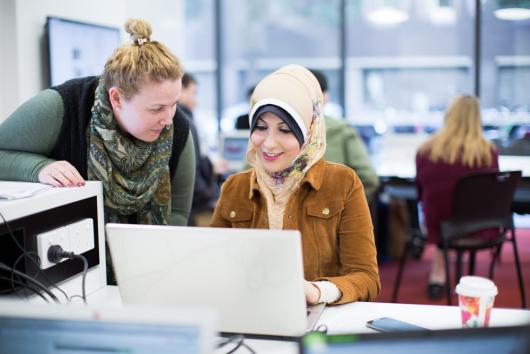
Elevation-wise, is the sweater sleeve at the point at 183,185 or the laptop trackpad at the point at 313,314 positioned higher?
the sweater sleeve at the point at 183,185

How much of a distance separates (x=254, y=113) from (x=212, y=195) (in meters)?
2.56

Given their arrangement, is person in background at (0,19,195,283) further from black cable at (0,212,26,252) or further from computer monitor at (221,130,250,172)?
computer monitor at (221,130,250,172)

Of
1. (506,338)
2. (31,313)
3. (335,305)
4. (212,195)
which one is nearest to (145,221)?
(335,305)

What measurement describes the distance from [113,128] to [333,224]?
72 cm

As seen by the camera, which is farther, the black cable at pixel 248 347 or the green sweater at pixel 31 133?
the green sweater at pixel 31 133

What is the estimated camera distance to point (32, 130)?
1938 mm

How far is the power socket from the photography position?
160cm

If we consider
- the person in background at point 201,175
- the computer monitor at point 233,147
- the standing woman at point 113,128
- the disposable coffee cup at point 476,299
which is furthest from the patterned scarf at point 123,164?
the computer monitor at point 233,147

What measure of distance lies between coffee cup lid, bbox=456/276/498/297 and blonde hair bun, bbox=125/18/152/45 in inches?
44.7

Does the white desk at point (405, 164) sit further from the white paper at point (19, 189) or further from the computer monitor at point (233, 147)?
the white paper at point (19, 189)

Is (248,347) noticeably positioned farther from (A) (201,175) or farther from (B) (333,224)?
(A) (201,175)

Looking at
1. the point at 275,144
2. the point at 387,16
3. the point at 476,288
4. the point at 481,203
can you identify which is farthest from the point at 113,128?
the point at 387,16

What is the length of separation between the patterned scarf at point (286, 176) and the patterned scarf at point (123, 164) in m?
0.32

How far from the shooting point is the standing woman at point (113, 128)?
6.17 feet
